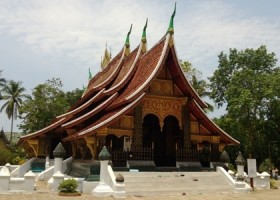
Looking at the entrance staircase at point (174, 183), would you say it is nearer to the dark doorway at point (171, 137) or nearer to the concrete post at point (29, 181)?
the concrete post at point (29, 181)

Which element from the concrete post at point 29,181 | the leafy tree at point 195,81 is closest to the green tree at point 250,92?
the leafy tree at point 195,81

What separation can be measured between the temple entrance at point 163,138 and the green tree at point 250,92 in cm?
1552

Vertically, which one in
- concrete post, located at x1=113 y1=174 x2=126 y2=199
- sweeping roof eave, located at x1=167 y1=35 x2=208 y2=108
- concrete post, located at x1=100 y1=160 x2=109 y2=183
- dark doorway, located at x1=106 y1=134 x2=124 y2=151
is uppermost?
sweeping roof eave, located at x1=167 y1=35 x2=208 y2=108

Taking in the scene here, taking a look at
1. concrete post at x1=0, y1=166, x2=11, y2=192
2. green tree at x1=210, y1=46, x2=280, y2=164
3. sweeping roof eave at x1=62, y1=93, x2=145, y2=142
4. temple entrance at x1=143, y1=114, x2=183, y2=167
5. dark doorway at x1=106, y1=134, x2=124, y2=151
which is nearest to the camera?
concrete post at x1=0, y1=166, x2=11, y2=192

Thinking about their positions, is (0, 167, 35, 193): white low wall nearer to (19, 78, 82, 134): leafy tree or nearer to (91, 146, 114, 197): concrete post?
(91, 146, 114, 197): concrete post

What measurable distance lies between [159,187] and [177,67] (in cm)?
626

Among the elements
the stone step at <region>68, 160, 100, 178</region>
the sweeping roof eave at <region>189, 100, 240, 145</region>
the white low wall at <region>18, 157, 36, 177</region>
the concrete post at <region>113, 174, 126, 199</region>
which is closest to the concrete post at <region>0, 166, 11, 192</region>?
the concrete post at <region>113, 174, 126, 199</region>

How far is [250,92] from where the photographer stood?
31.9 meters

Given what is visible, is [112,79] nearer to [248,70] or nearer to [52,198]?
[52,198]

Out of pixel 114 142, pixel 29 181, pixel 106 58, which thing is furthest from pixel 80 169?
pixel 106 58

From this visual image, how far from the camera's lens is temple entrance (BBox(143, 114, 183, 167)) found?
17.2m

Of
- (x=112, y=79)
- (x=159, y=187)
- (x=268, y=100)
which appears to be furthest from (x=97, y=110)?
(x=268, y=100)

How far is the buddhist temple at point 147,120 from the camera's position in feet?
47.2

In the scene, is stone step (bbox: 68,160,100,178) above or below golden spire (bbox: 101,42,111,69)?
below
